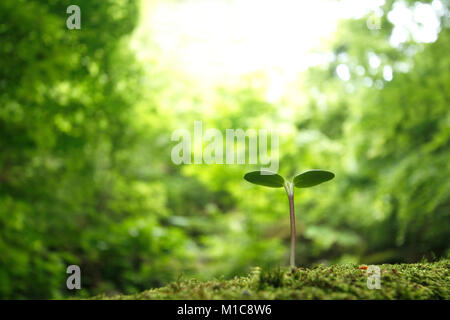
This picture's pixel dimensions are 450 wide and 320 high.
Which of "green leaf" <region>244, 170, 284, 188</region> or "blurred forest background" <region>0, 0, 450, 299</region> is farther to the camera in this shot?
"blurred forest background" <region>0, 0, 450, 299</region>

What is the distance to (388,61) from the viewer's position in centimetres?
420

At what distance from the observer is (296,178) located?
1.02 metres

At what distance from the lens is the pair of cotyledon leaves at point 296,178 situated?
3.29 ft
